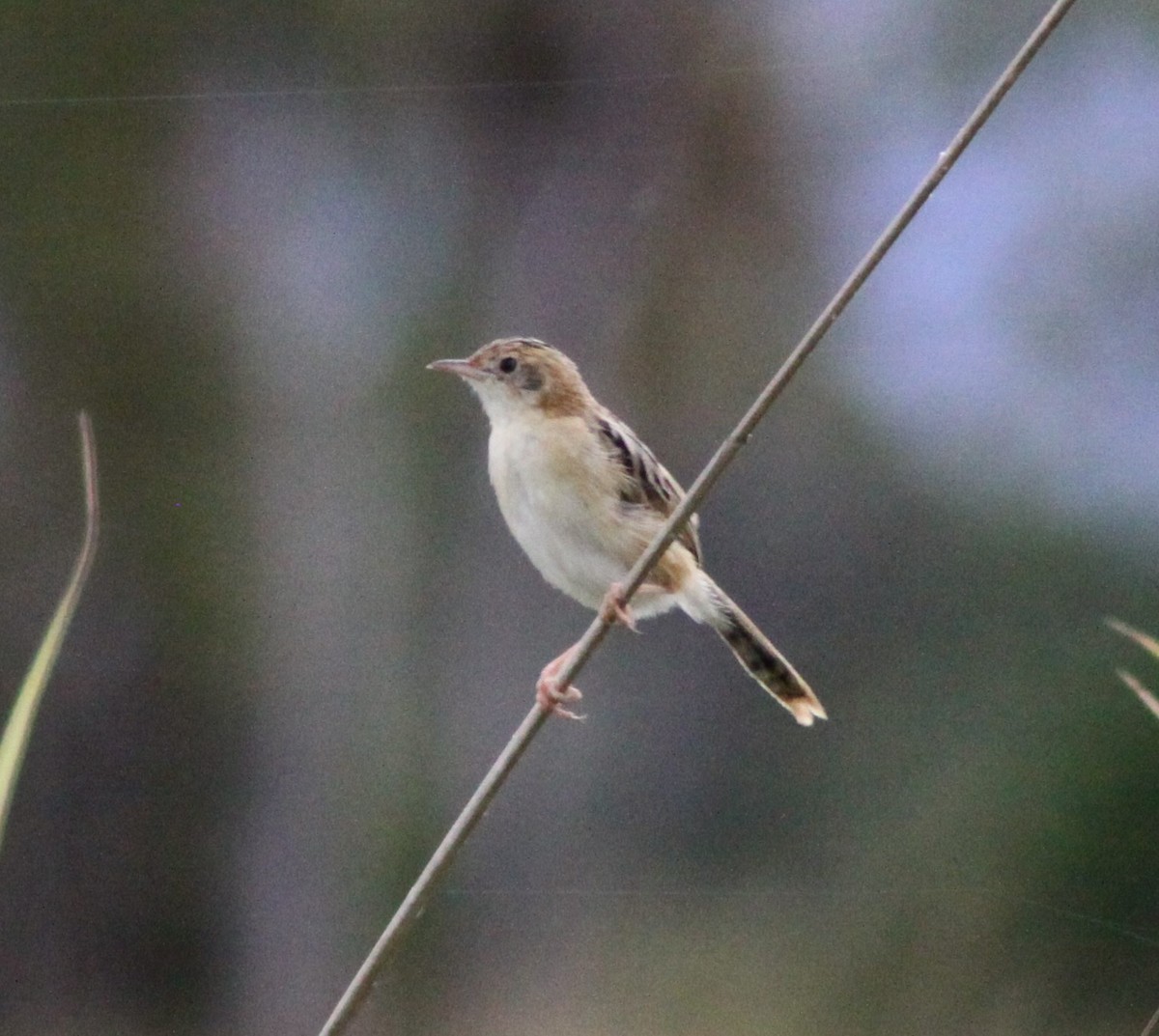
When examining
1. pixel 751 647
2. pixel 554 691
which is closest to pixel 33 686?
pixel 554 691

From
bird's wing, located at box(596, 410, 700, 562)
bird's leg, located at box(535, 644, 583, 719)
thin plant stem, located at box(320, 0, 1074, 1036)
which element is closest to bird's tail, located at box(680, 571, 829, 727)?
bird's wing, located at box(596, 410, 700, 562)

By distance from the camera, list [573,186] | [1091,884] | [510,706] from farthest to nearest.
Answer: [573,186]
[510,706]
[1091,884]

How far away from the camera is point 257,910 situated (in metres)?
3.99

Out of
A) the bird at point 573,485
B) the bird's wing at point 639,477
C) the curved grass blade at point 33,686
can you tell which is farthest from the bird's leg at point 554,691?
the curved grass blade at point 33,686

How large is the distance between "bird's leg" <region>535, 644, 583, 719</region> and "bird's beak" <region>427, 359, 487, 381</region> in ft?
1.88

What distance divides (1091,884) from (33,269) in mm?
3923

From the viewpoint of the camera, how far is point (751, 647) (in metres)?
2.62

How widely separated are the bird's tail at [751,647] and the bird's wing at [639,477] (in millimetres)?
120

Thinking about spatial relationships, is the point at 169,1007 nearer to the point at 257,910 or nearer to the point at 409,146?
the point at 257,910

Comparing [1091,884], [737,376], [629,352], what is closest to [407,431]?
[629,352]

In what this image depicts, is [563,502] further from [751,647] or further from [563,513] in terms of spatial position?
[751,647]

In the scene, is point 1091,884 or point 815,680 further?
point 815,680

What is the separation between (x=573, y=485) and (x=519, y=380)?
26cm

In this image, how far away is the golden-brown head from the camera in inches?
93.3
